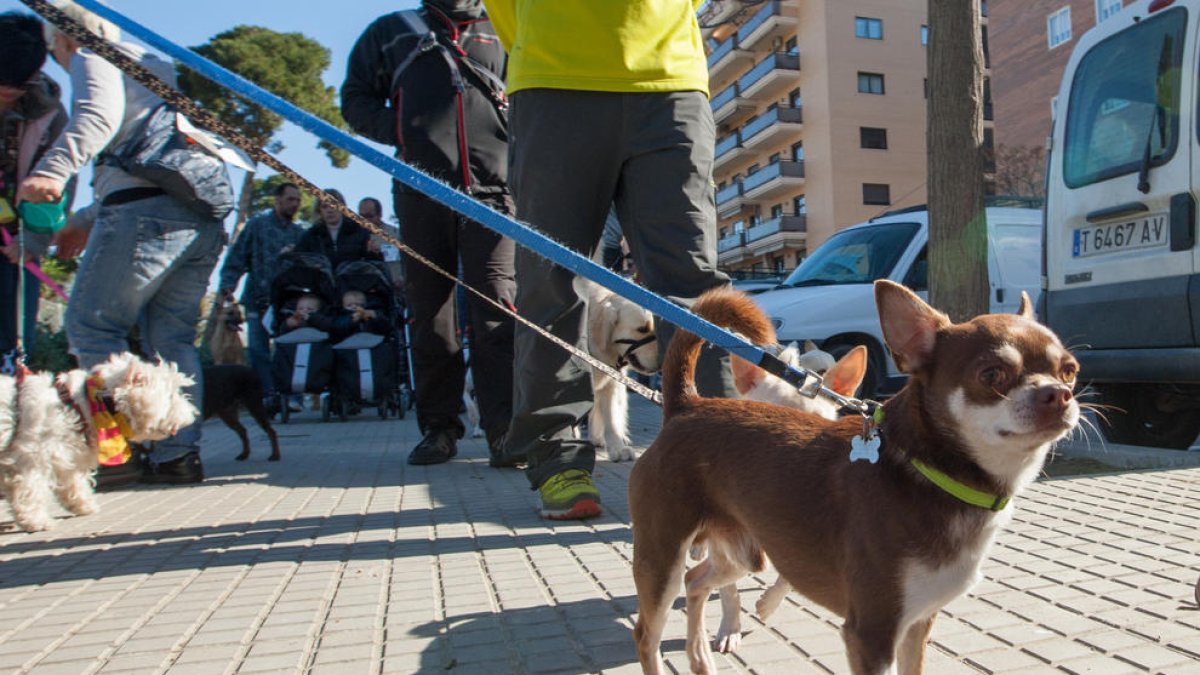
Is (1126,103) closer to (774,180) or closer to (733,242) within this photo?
(774,180)

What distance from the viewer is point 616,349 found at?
5770 millimetres

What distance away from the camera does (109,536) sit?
412 centimetres

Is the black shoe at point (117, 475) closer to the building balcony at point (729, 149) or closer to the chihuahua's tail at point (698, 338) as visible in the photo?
the chihuahua's tail at point (698, 338)

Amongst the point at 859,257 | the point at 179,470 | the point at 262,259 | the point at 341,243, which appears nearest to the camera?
the point at 179,470

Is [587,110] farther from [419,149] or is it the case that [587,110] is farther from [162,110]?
[162,110]

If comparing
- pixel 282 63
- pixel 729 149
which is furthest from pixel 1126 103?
pixel 729 149

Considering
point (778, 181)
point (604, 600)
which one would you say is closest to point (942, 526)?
point (604, 600)

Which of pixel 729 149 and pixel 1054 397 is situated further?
pixel 729 149

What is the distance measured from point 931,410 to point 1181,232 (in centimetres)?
458

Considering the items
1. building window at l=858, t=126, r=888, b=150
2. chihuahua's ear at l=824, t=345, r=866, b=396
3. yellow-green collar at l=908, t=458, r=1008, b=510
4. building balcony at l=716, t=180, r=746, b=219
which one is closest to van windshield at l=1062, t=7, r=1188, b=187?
chihuahua's ear at l=824, t=345, r=866, b=396

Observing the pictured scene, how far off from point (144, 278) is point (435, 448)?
224 centimetres

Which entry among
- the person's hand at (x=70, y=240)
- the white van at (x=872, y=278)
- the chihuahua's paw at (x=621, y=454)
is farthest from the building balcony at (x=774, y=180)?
the person's hand at (x=70, y=240)

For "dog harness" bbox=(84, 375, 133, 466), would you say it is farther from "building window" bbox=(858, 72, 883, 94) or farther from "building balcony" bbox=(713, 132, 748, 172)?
"building balcony" bbox=(713, 132, 748, 172)

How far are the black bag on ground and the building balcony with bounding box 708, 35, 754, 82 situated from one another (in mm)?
56827
